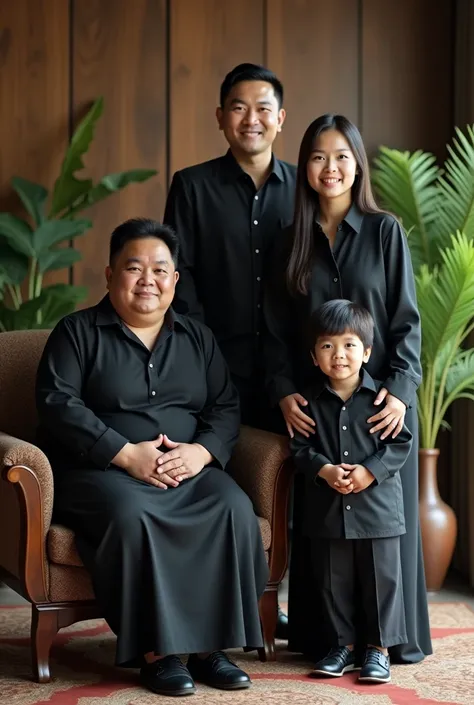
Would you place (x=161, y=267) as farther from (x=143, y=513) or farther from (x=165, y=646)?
(x=165, y=646)

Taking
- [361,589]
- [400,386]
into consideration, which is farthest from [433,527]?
[400,386]

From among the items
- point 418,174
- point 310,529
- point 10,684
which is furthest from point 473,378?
point 10,684

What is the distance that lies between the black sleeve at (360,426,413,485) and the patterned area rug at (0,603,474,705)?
55cm

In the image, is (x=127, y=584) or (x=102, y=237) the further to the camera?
(x=102, y=237)

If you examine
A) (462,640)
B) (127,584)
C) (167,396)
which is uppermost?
(167,396)

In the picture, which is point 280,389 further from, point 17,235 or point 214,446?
point 17,235

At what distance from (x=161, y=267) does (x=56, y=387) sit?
45cm

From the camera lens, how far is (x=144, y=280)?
3.13 meters

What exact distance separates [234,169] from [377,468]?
1.11 m

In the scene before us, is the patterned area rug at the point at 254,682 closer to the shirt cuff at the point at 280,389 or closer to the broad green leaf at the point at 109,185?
the shirt cuff at the point at 280,389

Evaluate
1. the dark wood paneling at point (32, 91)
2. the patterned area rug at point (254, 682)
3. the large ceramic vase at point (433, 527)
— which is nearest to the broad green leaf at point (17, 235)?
the dark wood paneling at point (32, 91)

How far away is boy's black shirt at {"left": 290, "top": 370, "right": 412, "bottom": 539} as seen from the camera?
118 inches

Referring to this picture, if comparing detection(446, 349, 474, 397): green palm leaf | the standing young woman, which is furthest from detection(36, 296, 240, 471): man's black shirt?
detection(446, 349, 474, 397): green palm leaf

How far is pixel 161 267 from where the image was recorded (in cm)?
315
